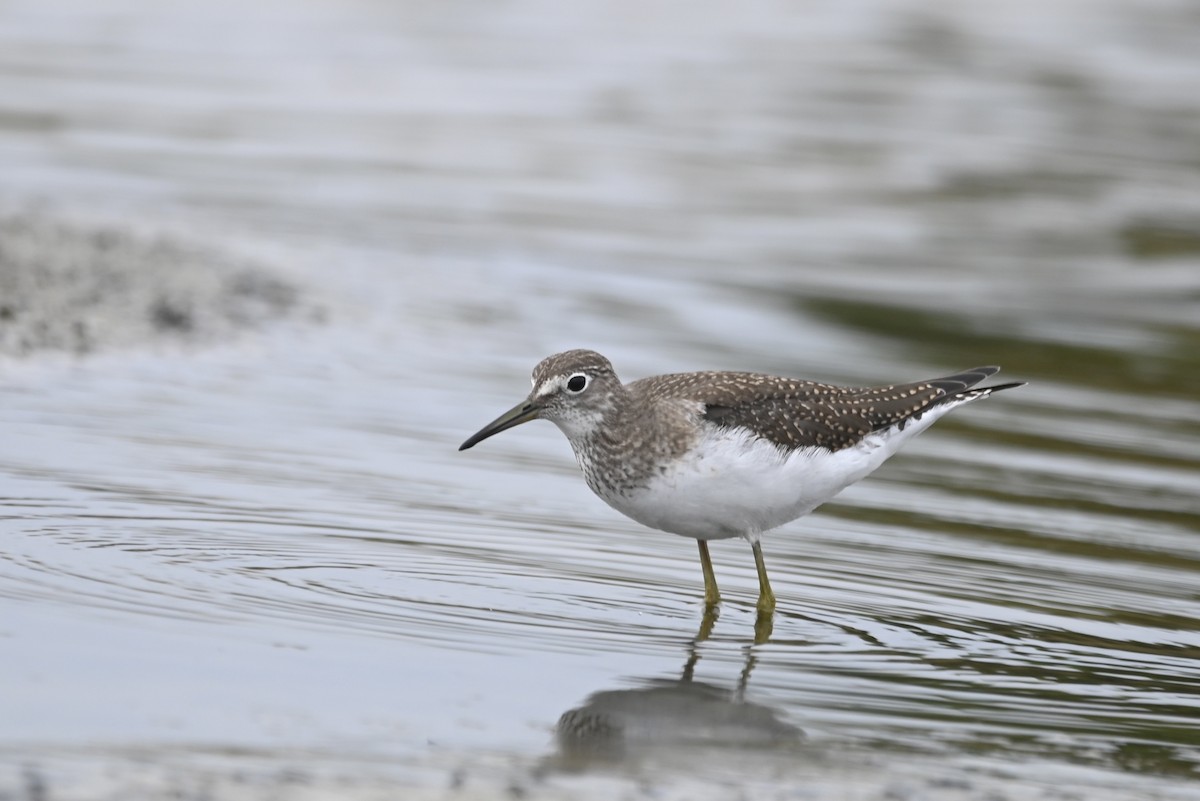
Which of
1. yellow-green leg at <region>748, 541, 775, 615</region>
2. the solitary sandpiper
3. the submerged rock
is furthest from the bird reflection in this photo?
the submerged rock

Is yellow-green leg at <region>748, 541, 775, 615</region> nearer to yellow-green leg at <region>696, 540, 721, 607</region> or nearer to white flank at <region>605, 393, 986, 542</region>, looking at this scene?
white flank at <region>605, 393, 986, 542</region>

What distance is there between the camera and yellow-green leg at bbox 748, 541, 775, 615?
8.07 meters

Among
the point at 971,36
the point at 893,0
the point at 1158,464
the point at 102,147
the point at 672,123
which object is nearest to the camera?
the point at 1158,464

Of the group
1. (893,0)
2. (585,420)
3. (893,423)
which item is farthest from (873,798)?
(893,0)

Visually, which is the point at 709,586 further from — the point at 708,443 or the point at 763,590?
the point at 708,443

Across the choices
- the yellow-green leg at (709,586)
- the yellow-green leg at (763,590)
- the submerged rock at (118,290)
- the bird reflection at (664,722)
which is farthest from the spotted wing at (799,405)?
the submerged rock at (118,290)

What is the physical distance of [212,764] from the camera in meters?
5.40

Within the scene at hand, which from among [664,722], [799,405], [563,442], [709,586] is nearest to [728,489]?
[709,586]

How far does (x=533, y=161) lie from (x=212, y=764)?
15037mm

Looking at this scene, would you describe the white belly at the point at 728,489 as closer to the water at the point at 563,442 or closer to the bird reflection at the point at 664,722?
the water at the point at 563,442

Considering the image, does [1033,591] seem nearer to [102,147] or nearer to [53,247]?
[53,247]

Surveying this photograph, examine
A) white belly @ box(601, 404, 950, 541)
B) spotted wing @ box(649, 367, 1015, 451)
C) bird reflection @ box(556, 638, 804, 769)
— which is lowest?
bird reflection @ box(556, 638, 804, 769)

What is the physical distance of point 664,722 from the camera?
20.7 feet

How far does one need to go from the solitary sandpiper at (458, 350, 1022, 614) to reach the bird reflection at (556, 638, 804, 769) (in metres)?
1.31
